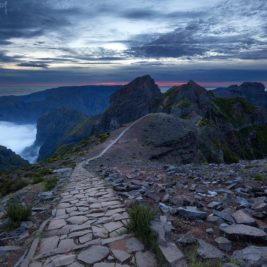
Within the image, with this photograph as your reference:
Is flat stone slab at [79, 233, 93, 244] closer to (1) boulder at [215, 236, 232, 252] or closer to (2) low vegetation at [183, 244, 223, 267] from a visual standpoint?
(2) low vegetation at [183, 244, 223, 267]

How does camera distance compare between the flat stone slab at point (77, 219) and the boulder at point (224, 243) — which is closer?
the boulder at point (224, 243)

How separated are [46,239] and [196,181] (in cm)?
911

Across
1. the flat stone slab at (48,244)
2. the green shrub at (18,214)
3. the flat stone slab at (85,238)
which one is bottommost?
the green shrub at (18,214)

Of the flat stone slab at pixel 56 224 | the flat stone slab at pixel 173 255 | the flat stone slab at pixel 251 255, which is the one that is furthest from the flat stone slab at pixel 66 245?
the flat stone slab at pixel 251 255

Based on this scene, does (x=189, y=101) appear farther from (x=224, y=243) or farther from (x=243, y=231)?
(x=224, y=243)

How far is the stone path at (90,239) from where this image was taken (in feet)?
24.0

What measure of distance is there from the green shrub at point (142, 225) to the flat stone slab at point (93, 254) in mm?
942

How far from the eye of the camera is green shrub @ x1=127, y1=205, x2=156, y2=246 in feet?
25.5

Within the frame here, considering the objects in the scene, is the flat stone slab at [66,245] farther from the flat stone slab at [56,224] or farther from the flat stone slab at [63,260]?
the flat stone slab at [56,224]

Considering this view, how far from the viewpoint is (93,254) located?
764 cm

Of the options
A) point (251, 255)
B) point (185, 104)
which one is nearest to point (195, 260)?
point (251, 255)

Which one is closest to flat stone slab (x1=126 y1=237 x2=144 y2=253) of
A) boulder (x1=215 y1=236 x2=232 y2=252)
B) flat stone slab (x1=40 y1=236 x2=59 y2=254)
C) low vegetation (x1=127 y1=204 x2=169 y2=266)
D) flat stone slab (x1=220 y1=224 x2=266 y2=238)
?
low vegetation (x1=127 y1=204 x2=169 y2=266)

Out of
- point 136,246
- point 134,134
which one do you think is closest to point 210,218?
point 136,246

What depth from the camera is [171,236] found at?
7.94 meters
